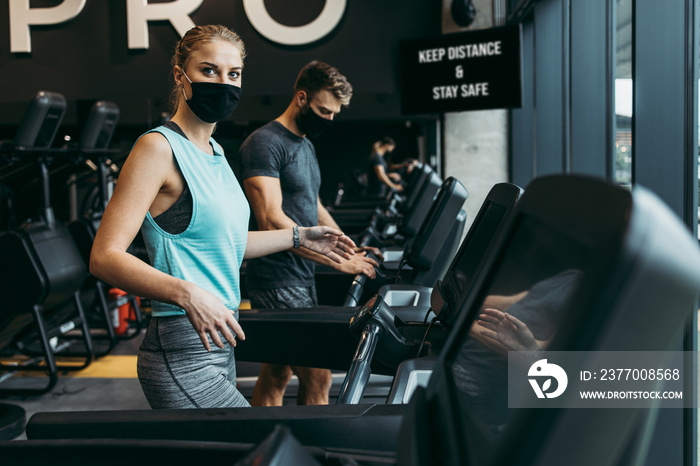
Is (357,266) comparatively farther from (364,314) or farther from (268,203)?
(364,314)

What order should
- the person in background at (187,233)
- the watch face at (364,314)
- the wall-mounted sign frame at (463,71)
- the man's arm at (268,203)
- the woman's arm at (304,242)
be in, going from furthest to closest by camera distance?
the wall-mounted sign frame at (463,71), the man's arm at (268,203), the woman's arm at (304,242), the watch face at (364,314), the person in background at (187,233)

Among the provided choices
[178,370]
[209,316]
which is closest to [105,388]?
[178,370]

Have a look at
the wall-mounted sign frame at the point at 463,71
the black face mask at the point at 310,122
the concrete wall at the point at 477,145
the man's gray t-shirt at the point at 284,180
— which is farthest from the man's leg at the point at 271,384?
the concrete wall at the point at 477,145

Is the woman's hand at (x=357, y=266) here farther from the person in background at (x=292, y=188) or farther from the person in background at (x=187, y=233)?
the person in background at (x=187, y=233)

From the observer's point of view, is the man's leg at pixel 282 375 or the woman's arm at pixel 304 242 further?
the man's leg at pixel 282 375

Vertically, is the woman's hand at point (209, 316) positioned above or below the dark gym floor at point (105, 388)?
above

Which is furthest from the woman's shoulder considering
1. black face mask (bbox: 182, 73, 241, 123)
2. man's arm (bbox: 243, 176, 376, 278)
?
man's arm (bbox: 243, 176, 376, 278)

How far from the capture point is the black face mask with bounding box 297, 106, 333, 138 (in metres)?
2.61

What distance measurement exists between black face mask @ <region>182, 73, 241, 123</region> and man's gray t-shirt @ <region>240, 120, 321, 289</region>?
845 millimetres

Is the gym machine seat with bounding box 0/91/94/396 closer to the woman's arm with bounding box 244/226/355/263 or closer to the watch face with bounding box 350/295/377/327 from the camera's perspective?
the woman's arm with bounding box 244/226/355/263

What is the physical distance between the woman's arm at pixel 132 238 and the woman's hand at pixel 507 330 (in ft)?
1.97

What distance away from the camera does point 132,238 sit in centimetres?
135

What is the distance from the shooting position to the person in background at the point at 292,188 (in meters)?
2.47

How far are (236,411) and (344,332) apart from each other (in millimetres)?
888
